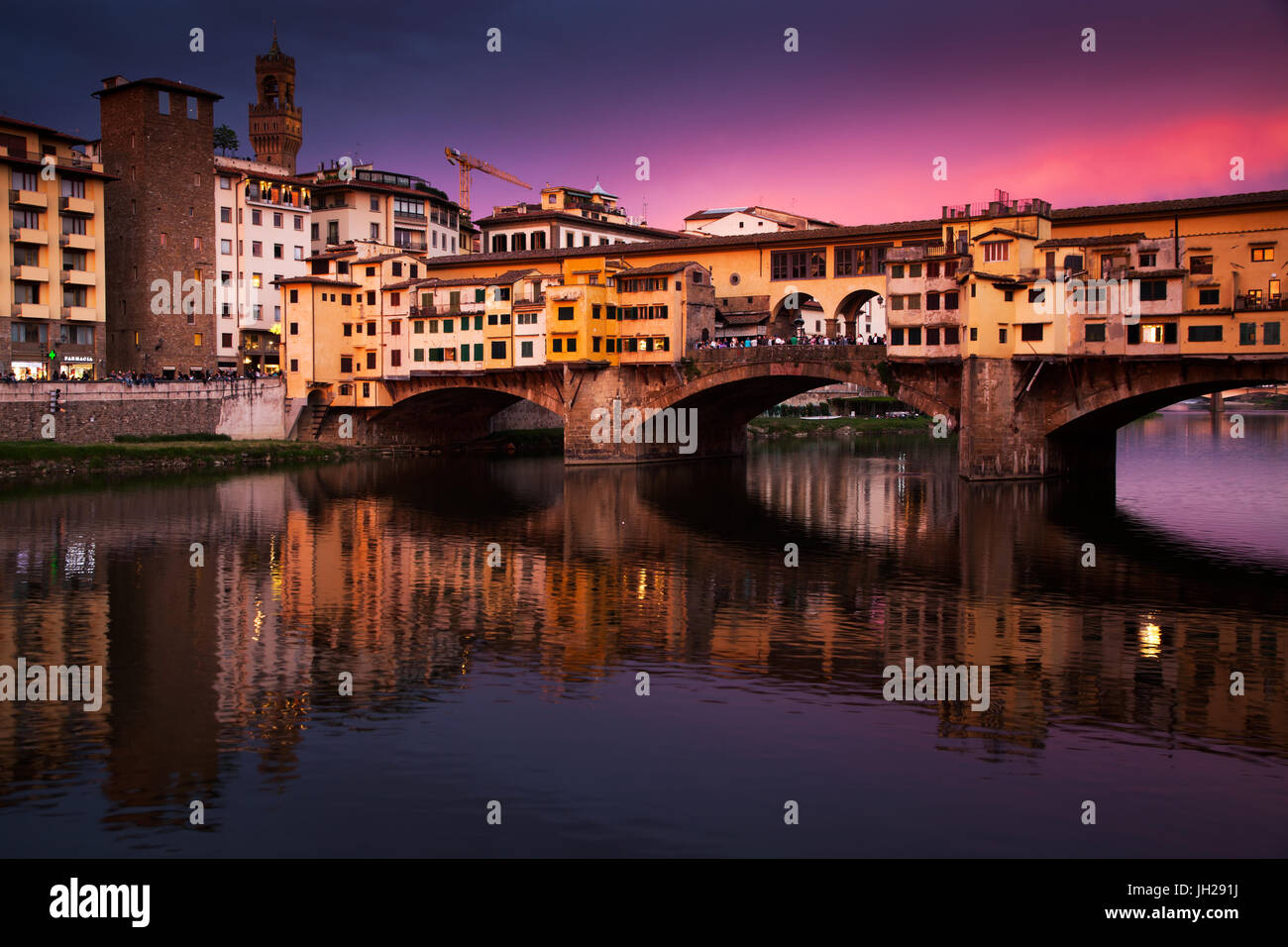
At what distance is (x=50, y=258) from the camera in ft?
248

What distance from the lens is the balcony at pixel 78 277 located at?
3009 inches

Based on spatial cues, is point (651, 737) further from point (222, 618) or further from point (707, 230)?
point (707, 230)

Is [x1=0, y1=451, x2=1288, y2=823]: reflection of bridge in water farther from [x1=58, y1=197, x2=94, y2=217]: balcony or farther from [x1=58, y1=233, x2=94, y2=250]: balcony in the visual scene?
[x1=58, y1=197, x2=94, y2=217]: balcony

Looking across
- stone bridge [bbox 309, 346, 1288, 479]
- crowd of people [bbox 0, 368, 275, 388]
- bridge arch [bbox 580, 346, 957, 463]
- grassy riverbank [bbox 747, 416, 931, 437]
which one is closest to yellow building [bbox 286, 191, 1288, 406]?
stone bridge [bbox 309, 346, 1288, 479]

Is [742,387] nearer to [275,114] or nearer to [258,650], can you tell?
[258,650]

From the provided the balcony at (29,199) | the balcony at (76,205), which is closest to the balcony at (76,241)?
the balcony at (76,205)

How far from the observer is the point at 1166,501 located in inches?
2148

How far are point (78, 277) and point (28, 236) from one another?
4037mm

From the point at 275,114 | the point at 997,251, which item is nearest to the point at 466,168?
the point at 275,114

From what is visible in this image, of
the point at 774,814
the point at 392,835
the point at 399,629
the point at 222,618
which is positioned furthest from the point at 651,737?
the point at 222,618

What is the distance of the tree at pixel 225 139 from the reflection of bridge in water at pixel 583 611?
7644cm

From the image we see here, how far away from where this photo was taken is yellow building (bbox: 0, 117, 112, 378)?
241 ft

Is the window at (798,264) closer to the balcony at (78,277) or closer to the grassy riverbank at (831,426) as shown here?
the grassy riverbank at (831,426)
